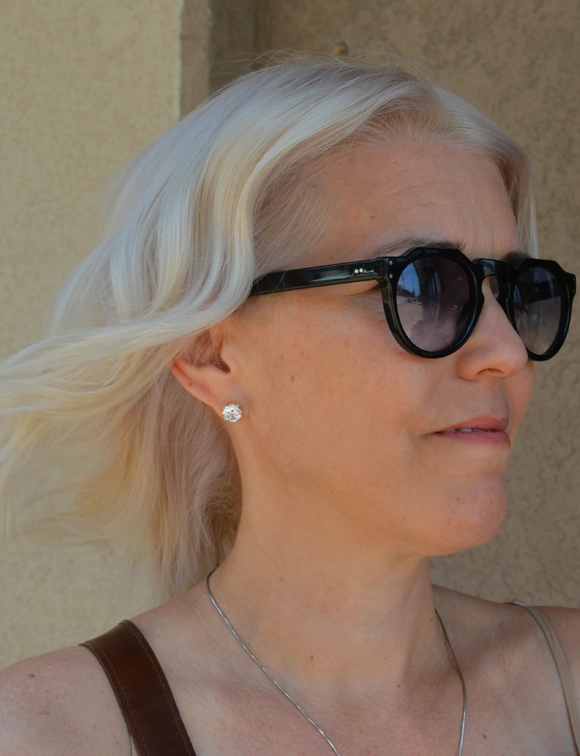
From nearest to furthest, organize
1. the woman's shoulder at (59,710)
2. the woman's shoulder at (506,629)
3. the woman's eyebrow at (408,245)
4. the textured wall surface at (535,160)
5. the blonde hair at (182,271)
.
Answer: the woman's shoulder at (59,710)
the woman's eyebrow at (408,245)
the blonde hair at (182,271)
the woman's shoulder at (506,629)
the textured wall surface at (535,160)

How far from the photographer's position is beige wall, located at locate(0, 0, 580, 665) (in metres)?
2.59

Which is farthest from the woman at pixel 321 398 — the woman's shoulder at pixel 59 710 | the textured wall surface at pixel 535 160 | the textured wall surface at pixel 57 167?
the textured wall surface at pixel 57 167

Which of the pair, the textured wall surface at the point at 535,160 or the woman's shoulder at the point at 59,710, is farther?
the textured wall surface at the point at 535,160

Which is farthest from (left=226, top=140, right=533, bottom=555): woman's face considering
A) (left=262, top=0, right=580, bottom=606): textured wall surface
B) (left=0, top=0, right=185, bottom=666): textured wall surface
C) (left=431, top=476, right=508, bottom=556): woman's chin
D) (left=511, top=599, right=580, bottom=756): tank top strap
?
(left=0, top=0, right=185, bottom=666): textured wall surface

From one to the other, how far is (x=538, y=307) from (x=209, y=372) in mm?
679

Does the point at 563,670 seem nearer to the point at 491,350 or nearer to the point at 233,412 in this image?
the point at 491,350

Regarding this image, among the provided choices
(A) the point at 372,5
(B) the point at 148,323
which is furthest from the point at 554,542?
(A) the point at 372,5

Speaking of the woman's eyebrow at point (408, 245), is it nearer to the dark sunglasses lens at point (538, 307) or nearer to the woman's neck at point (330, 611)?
the dark sunglasses lens at point (538, 307)

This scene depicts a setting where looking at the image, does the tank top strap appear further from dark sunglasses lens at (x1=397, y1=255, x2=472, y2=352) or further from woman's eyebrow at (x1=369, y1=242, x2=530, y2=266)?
woman's eyebrow at (x1=369, y1=242, x2=530, y2=266)

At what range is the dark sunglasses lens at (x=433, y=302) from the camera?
4.98 feet

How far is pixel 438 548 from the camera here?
1.55 meters

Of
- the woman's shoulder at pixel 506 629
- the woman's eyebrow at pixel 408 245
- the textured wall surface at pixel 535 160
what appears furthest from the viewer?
the textured wall surface at pixel 535 160

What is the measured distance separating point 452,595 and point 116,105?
1794mm

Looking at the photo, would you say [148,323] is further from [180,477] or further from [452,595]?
[452,595]
